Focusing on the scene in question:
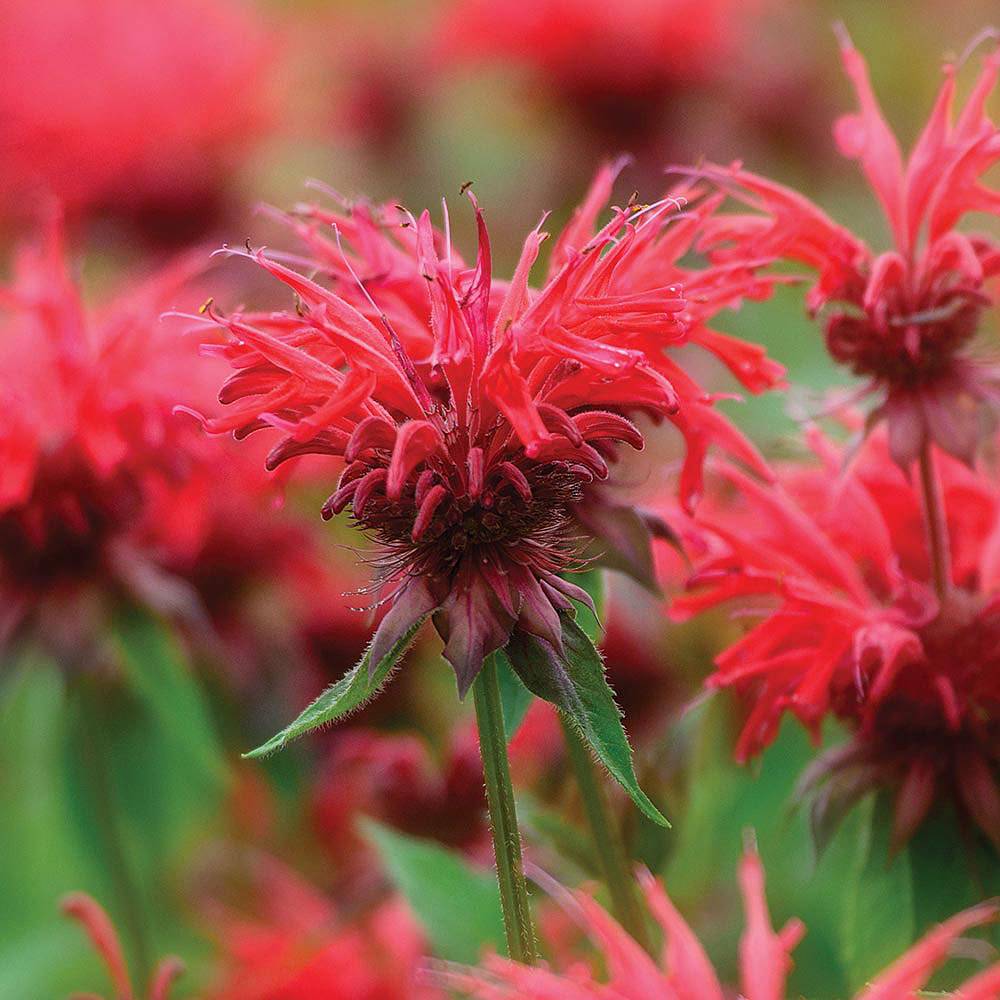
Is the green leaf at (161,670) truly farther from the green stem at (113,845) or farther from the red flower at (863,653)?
the red flower at (863,653)

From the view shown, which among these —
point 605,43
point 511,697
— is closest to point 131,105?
point 605,43

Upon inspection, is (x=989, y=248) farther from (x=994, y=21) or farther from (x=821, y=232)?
(x=994, y=21)

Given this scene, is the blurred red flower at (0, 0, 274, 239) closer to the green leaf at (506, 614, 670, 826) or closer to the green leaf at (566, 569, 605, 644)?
the green leaf at (566, 569, 605, 644)

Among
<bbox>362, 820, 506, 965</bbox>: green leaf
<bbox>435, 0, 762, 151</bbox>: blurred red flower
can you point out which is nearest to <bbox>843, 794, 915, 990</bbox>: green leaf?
<bbox>362, 820, 506, 965</bbox>: green leaf

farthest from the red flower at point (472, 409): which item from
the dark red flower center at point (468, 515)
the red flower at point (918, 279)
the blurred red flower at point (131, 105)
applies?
the blurred red flower at point (131, 105)

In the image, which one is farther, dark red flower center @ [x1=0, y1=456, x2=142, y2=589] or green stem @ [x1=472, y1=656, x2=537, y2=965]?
dark red flower center @ [x1=0, y1=456, x2=142, y2=589]

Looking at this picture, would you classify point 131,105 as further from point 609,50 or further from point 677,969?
point 677,969

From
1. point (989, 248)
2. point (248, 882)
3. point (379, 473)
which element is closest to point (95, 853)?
point (248, 882)
